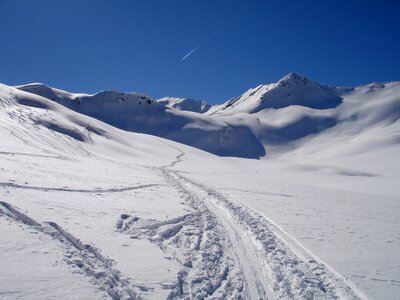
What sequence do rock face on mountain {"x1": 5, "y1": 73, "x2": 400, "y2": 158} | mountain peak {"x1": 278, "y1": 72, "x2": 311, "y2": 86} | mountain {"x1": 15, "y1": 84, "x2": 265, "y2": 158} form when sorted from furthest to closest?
1. mountain peak {"x1": 278, "y1": 72, "x2": 311, "y2": 86}
2. rock face on mountain {"x1": 5, "y1": 73, "x2": 400, "y2": 158}
3. mountain {"x1": 15, "y1": 84, "x2": 265, "y2": 158}

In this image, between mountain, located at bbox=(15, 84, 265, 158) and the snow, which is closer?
the snow

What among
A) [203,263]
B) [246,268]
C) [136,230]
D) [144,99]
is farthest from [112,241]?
[144,99]

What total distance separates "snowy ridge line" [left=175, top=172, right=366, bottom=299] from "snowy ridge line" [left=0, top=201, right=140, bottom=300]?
106 inches

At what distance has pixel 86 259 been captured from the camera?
709 cm

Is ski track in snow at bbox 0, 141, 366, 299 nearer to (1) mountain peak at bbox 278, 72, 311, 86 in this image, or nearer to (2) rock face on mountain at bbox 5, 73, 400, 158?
(2) rock face on mountain at bbox 5, 73, 400, 158

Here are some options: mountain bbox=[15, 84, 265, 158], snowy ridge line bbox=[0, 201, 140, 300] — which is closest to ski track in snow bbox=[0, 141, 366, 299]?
snowy ridge line bbox=[0, 201, 140, 300]

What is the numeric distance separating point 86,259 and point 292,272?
402 centimetres

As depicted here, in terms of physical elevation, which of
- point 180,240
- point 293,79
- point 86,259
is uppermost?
point 293,79

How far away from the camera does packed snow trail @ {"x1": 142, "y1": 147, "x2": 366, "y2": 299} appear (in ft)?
21.9

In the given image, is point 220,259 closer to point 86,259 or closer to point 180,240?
point 180,240

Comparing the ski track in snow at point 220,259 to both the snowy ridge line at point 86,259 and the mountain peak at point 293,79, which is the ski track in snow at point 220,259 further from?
the mountain peak at point 293,79

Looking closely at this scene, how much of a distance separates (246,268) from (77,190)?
27.3 ft

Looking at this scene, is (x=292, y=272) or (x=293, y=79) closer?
(x=292, y=272)

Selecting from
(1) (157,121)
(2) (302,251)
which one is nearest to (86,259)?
(2) (302,251)
